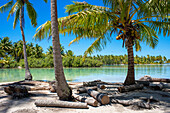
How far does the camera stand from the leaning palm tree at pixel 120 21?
609 centimetres

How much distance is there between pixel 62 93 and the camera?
5.14 m

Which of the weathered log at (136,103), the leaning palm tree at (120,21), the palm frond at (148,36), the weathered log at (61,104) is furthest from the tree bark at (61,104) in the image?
the palm frond at (148,36)

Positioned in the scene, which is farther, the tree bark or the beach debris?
the beach debris

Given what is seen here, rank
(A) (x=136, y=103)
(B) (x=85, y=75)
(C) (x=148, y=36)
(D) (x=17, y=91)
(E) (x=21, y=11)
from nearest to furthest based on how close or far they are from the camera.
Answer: (A) (x=136, y=103) < (D) (x=17, y=91) < (C) (x=148, y=36) < (E) (x=21, y=11) < (B) (x=85, y=75)

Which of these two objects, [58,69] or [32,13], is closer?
[58,69]

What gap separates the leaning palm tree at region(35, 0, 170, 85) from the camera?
20.0 feet

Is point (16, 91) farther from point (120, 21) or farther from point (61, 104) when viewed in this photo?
point (120, 21)

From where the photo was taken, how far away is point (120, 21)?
24.7ft

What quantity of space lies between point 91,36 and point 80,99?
13.7 ft

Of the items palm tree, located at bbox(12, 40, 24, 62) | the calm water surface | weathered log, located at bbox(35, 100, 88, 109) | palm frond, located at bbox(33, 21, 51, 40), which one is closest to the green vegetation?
palm tree, located at bbox(12, 40, 24, 62)

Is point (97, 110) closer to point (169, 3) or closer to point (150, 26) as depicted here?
point (169, 3)

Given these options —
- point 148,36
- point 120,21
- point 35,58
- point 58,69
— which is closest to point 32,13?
point 120,21

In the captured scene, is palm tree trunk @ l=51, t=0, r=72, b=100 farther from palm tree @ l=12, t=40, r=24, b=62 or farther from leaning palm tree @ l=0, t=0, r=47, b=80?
palm tree @ l=12, t=40, r=24, b=62

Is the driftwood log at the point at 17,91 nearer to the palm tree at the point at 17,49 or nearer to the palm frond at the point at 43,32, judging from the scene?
the palm frond at the point at 43,32
